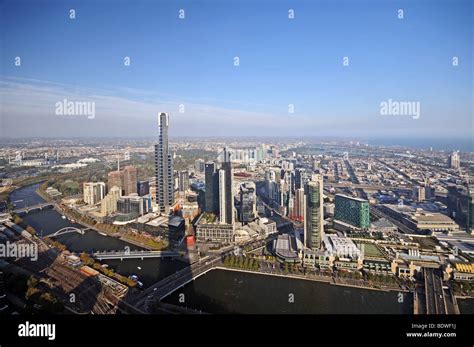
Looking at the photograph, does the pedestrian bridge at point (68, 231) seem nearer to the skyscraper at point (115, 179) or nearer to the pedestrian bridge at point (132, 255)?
the pedestrian bridge at point (132, 255)

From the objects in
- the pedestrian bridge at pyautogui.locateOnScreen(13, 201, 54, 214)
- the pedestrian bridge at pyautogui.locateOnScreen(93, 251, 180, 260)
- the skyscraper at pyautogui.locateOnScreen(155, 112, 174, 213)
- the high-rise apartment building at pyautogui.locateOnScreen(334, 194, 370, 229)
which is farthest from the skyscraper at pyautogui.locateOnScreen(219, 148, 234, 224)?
the pedestrian bridge at pyautogui.locateOnScreen(13, 201, 54, 214)

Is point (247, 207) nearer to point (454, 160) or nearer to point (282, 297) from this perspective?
point (282, 297)

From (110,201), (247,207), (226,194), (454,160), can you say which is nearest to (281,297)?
(226,194)

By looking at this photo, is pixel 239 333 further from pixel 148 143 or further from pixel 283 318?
pixel 148 143

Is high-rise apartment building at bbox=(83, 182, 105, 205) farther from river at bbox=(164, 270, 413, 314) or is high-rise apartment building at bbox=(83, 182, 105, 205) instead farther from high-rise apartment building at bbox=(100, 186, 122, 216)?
river at bbox=(164, 270, 413, 314)

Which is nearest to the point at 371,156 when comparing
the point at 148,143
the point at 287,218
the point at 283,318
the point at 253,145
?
the point at 253,145

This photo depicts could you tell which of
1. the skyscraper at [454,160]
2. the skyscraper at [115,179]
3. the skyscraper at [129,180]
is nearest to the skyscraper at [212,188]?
the skyscraper at [129,180]
